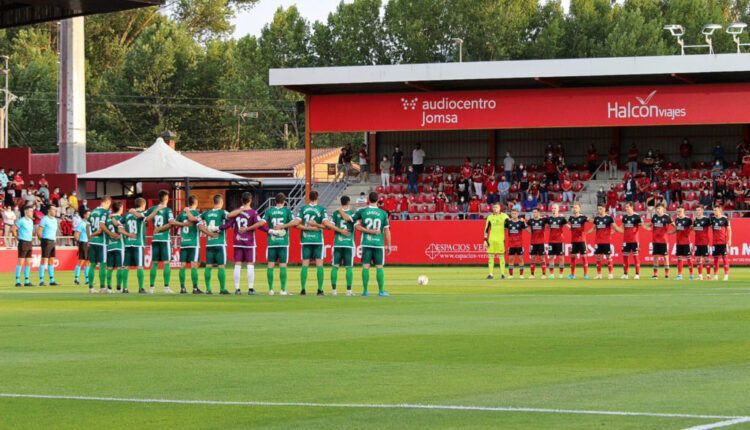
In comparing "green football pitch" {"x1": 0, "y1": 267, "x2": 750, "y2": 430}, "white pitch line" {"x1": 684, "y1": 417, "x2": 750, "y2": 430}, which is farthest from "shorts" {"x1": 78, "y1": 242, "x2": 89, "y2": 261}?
"white pitch line" {"x1": 684, "y1": 417, "x2": 750, "y2": 430}

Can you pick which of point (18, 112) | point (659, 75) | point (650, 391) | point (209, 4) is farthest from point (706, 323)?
point (209, 4)

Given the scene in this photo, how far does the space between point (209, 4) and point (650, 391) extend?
98449 millimetres

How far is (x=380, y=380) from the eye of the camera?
12359 millimetres

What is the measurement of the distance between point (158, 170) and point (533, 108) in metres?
15.4

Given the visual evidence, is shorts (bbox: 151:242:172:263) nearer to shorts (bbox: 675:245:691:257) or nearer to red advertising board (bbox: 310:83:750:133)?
shorts (bbox: 675:245:691:257)

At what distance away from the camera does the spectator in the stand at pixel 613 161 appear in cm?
5594

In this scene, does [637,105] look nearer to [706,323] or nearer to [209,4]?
[706,323]

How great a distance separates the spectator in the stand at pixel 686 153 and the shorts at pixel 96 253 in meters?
31.8

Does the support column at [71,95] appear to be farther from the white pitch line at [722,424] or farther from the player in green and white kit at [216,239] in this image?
the white pitch line at [722,424]

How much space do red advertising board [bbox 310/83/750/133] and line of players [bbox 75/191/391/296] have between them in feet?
90.5

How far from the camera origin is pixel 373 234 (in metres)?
26.7

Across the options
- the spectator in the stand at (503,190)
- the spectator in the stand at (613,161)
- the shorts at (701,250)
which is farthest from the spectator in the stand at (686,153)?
the shorts at (701,250)

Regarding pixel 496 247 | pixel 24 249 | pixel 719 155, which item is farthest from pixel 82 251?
pixel 719 155

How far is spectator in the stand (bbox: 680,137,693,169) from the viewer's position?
55.5 m
